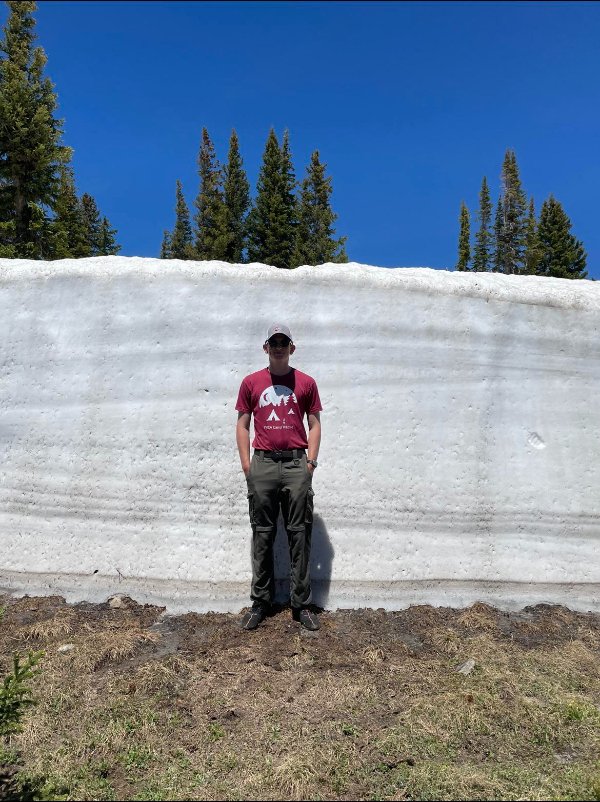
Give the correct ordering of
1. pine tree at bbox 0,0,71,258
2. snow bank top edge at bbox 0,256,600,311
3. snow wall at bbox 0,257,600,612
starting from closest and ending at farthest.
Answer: snow wall at bbox 0,257,600,612, snow bank top edge at bbox 0,256,600,311, pine tree at bbox 0,0,71,258

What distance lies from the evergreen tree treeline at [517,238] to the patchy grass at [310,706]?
29.1 meters

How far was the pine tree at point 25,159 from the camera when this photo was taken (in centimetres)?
1681

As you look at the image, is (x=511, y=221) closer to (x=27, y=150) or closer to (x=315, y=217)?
(x=315, y=217)

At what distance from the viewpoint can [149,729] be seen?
2760 mm

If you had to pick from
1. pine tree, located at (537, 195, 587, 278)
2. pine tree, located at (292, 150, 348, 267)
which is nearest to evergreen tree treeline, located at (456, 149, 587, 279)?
pine tree, located at (537, 195, 587, 278)

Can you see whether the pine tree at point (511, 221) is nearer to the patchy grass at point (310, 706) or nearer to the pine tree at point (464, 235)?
the pine tree at point (464, 235)

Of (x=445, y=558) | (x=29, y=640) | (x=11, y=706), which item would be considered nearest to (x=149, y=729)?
(x=11, y=706)

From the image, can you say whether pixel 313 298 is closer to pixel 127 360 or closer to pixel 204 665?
pixel 127 360

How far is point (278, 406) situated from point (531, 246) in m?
36.3

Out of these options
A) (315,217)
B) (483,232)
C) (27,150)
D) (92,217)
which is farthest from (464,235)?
(27,150)

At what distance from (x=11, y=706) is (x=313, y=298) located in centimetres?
332

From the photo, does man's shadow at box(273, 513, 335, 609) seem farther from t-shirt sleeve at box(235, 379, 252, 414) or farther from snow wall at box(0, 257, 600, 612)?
t-shirt sleeve at box(235, 379, 252, 414)

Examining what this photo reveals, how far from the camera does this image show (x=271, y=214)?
31344 millimetres

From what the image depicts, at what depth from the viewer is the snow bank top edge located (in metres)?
4.72
